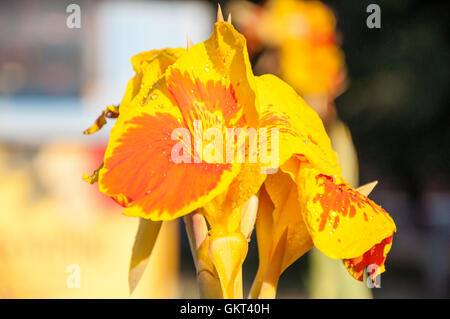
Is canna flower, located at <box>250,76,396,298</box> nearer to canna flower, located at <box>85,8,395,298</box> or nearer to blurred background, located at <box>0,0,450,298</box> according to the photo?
canna flower, located at <box>85,8,395,298</box>

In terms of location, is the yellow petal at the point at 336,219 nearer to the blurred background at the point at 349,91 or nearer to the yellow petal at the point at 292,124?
the yellow petal at the point at 292,124

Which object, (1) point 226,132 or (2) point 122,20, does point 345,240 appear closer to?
(1) point 226,132

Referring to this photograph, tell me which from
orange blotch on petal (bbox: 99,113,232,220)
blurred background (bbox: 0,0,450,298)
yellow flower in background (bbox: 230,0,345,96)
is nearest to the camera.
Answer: orange blotch on petal (bbox: 99,113,232,220)

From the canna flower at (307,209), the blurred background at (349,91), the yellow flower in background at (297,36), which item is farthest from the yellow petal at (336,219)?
the blurred background at (349,91)

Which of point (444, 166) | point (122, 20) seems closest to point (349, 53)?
point (444, 166)

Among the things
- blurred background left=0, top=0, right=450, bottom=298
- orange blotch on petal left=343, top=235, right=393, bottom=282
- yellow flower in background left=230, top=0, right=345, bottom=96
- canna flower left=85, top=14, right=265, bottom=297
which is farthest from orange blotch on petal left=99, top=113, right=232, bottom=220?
blurred background left=0, top=0, right=450, bottom=298

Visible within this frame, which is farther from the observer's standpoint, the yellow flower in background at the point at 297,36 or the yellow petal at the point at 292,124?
the yellow flower in background at the point at 297,36

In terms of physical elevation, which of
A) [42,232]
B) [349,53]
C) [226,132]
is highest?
[349,53]

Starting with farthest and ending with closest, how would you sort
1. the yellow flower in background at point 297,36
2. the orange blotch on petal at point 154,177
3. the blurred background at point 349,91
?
the blurred background at point 349,91 < the yellow flower in background at point 297,36 < the orange blotch on petal at point 154,177

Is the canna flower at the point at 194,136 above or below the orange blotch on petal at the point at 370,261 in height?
above
